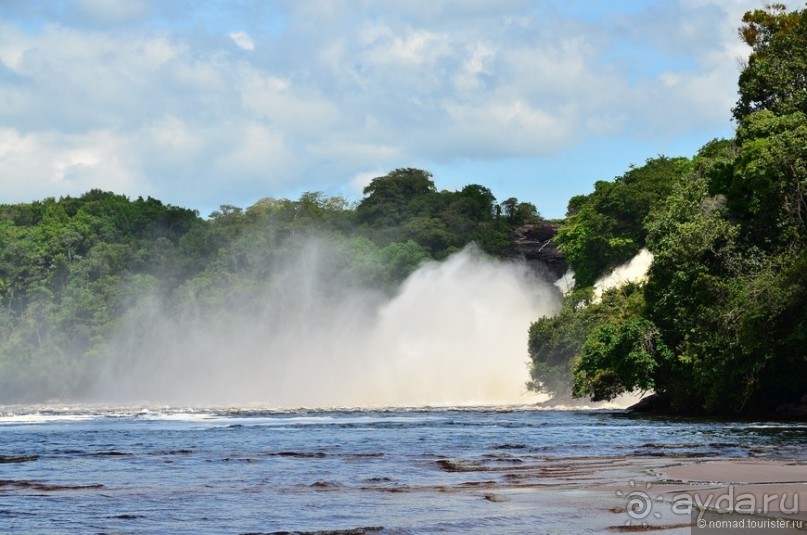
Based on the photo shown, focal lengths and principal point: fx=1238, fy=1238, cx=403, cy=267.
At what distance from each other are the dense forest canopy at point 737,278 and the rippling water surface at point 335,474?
3.66 meters

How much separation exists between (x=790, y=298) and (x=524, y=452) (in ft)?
51.7

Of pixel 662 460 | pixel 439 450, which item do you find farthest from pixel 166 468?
pixel 662 460

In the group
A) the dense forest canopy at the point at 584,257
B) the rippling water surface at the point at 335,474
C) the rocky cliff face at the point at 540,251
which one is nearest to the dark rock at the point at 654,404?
the dense forest canopy at the point at 584,257

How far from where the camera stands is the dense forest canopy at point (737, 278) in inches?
1678

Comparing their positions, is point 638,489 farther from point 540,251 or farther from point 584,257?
point 540,251

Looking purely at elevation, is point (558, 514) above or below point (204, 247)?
below

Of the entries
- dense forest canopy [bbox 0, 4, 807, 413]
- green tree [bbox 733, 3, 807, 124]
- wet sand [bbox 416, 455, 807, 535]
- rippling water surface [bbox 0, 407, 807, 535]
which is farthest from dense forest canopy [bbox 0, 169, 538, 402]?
wet sand [bbox 416, 455, 807, 535]

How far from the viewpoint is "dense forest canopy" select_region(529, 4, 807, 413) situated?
42.6m

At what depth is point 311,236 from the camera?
137m

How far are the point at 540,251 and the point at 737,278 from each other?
265 ft

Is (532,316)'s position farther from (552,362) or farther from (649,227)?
(649,227)

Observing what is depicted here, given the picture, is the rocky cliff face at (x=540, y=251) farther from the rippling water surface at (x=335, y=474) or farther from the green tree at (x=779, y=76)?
the rippling water surface at (x=335, y=474)

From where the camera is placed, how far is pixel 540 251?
127 m

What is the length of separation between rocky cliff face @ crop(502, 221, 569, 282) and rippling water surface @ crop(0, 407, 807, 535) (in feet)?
266
